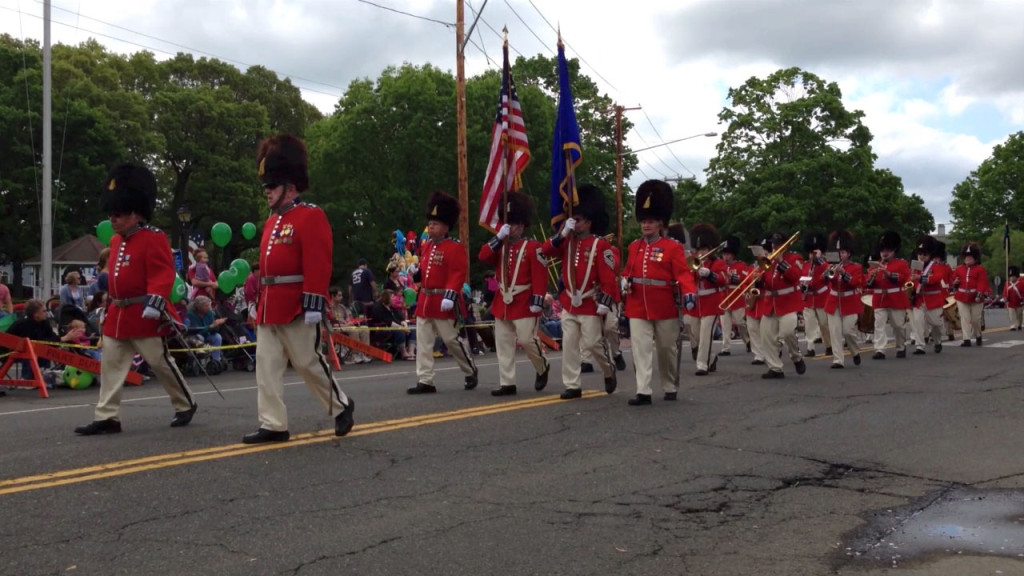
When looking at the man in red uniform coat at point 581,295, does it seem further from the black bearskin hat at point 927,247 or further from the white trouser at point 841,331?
the black bearskin hat at point 927,247

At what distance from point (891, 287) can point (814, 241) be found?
2457 millimetres

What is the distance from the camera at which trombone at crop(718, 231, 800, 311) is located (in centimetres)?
1566

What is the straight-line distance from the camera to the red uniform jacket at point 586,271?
38.3 feet

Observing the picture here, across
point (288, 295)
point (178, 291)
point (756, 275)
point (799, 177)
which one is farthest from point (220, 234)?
point (799, 177)

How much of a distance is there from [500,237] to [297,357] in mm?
3789

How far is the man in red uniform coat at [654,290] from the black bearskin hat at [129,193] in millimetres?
4711

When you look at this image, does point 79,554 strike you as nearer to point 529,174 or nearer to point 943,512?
point 943,512

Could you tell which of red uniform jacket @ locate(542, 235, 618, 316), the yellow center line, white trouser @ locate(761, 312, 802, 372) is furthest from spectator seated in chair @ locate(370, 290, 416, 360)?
the yellow center line

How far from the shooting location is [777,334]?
1503cm

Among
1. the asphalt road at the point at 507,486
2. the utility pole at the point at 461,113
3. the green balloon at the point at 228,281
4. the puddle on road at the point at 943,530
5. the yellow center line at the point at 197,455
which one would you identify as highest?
the utility pole at the point at 461,113

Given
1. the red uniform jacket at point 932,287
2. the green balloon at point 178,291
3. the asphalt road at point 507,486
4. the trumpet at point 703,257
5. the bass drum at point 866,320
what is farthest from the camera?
the bass drum at point 866,320

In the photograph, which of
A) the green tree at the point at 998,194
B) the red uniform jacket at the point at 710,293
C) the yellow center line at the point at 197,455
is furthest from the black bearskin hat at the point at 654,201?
the green tree at the point at 998,194

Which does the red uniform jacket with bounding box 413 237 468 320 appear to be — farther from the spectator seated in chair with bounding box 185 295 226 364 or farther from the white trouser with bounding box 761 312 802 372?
the spectator seated in chair with bounding box 185 295 226 364

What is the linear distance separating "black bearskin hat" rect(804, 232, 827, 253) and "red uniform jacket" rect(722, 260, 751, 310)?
992 millimetres
